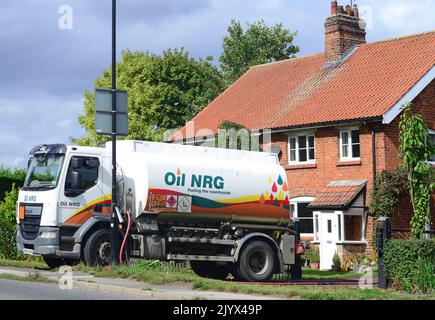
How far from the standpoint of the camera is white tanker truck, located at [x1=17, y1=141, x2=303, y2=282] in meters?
21.2

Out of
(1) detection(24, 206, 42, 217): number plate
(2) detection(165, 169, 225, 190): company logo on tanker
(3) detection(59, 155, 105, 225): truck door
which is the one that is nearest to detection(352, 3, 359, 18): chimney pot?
(2) detection(165, 169, 225, 190): company logo on tanker

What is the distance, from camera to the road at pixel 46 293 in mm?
15816

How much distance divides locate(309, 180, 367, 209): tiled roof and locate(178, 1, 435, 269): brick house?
1.8 inches

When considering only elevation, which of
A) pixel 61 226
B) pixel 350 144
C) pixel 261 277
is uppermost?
pixel 350 144

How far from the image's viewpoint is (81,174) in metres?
21.4

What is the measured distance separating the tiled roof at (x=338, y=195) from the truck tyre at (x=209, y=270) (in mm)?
9713

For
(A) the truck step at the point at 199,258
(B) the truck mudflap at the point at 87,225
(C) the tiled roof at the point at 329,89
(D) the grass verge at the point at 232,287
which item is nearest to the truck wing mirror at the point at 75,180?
(B) the truck mudflap at the point at 87,225
